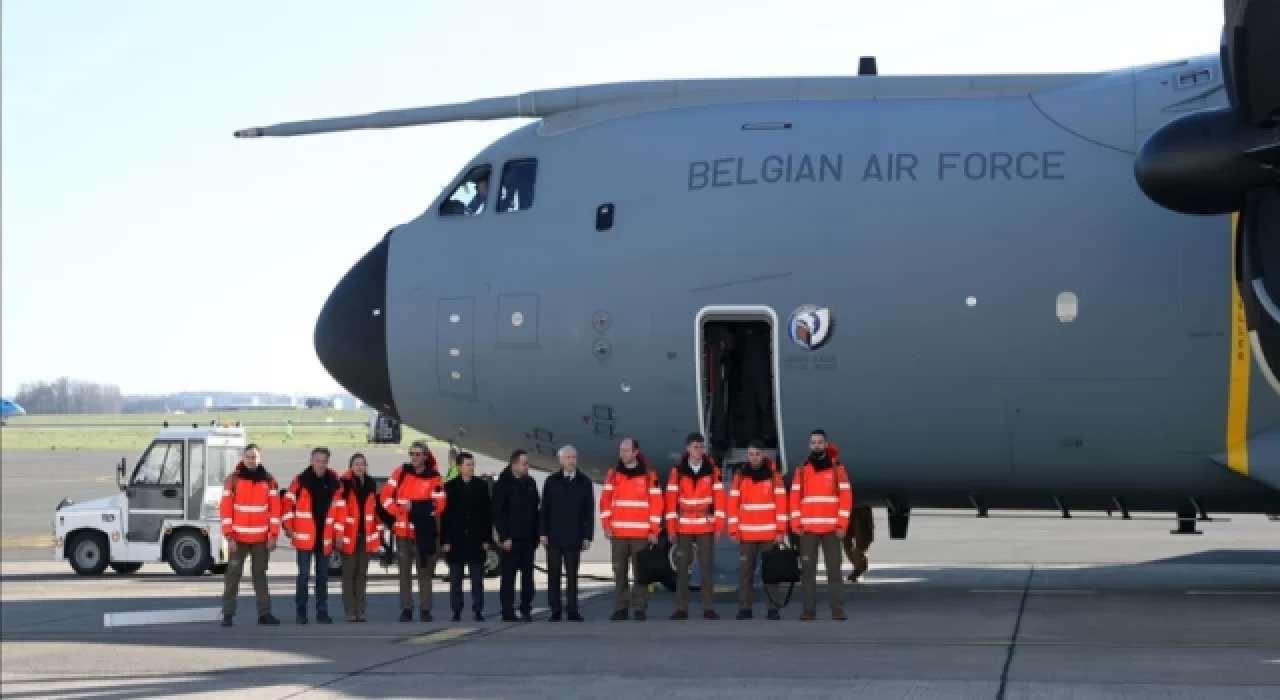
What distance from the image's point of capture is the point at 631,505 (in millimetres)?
17781

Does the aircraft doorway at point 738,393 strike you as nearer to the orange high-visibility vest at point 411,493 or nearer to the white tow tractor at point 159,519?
the orange high-visibility vest at point 411,493

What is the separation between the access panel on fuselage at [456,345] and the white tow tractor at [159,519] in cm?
802

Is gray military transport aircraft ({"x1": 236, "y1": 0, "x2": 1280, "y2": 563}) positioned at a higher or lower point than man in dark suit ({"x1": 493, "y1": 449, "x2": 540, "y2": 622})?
higher

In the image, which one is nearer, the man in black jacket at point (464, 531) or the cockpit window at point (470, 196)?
the man in black jacket at point (464, 531)

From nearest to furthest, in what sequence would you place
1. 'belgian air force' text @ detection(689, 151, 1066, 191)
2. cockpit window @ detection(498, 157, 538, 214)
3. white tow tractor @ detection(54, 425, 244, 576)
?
'belgian air force' text @ detection(689, 151, 1066, 191) < cockpit window @ detection(498, 157, 538, 214) < white tow tractor @ detection(54, 425, 244, 576)

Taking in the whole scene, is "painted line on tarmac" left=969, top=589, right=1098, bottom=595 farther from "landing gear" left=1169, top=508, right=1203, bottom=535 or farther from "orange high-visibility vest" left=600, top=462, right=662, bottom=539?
"orange high-visibility vest" left=600, top=462, right=662, bottom=539

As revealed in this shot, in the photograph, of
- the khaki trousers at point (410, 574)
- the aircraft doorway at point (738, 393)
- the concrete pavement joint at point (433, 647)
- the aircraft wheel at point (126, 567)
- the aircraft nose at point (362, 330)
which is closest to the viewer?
the concrete pavement joint at point (433, 647)

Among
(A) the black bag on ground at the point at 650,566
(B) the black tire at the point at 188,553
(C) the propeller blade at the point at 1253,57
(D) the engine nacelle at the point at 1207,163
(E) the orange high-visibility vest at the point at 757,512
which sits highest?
(C) the propeller blade at the point at 1253,57

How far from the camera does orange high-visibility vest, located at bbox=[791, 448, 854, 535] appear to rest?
17.5 m

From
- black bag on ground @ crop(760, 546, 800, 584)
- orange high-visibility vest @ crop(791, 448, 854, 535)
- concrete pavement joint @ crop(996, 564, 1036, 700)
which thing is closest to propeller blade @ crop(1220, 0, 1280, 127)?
concrete pavement joint @ crop(996, 564, 1036, 700)

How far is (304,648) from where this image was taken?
15688 mm

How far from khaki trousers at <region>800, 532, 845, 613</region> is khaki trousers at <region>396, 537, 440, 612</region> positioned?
410cm

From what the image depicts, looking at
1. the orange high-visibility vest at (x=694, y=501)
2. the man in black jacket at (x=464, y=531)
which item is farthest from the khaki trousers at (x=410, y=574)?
the orange high-visibility vest at (x=694, y=501)

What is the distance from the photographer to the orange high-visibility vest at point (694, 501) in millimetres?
17891
